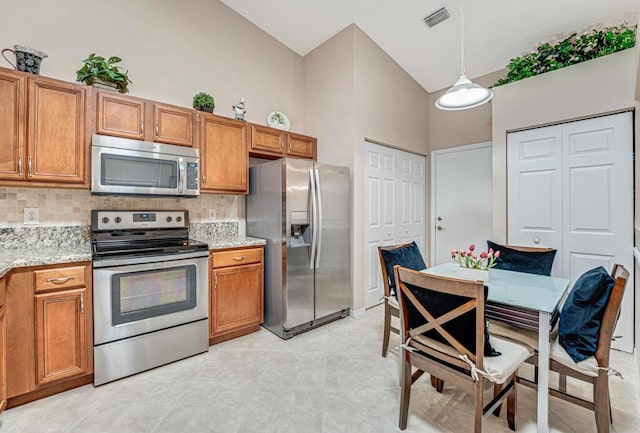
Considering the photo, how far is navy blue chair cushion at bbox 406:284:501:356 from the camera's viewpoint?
1.41 metres

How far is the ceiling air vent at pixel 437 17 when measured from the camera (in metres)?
3.20

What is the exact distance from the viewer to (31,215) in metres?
2.30

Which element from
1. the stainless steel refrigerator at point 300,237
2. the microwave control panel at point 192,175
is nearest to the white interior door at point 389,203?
the stainless steel refrigerator at point 300,237

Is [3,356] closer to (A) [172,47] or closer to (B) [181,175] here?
(B) [181,175]

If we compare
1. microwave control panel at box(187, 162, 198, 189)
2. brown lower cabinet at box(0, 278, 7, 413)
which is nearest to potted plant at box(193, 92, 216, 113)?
microwave control panel at box(187, 162, 198, 189)

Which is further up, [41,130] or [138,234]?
[41,130]

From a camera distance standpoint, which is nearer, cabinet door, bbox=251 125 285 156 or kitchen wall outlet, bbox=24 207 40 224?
kitchen wall outlet, bbox=24 207 40 224

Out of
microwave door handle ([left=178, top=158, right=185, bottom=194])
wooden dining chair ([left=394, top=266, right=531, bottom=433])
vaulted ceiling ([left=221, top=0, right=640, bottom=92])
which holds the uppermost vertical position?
vaulted ceiling ([left=221, top=0, right=640, bottom=92])

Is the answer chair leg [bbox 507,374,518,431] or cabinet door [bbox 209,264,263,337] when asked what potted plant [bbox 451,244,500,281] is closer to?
chair leg [bbox 507,374,518,431]

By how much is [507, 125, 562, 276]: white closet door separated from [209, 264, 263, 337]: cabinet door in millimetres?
2752

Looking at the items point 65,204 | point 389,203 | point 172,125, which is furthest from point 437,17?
point 65,204

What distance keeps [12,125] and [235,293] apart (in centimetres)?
201

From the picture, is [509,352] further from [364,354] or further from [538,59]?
[538,59]

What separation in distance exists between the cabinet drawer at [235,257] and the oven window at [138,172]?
2.37ft
